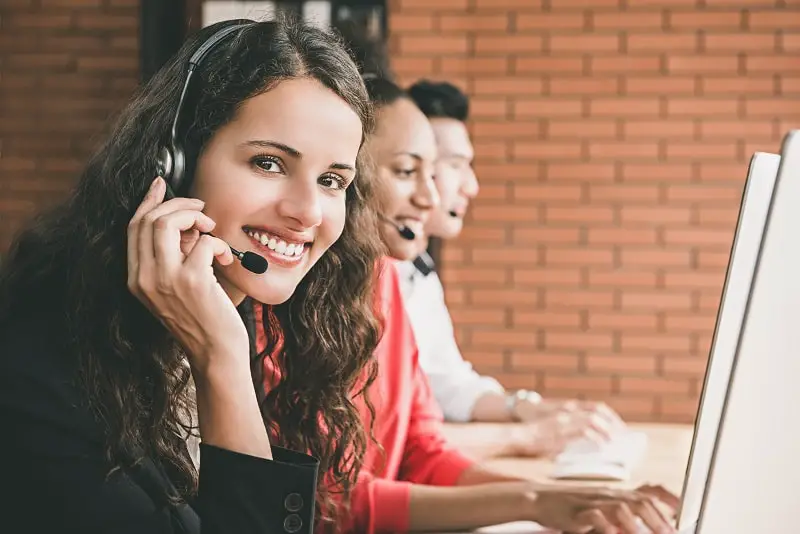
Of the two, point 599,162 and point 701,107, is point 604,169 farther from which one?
point 701,107

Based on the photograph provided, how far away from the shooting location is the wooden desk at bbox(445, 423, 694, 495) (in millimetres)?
1767

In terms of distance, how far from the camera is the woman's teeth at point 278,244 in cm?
117

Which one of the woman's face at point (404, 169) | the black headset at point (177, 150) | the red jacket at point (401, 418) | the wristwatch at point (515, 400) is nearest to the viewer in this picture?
the black headset at point (177, 150)

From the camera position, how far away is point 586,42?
163 inches

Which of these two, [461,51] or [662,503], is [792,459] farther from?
[461,51]

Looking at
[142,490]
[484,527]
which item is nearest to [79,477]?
[142,490]

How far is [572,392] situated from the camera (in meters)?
4.17

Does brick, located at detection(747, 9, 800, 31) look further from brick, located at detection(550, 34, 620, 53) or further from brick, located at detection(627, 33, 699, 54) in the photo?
brick, located at detection(550, 34, 620, 53)

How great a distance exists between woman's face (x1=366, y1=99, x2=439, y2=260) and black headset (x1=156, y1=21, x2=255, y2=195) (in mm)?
954

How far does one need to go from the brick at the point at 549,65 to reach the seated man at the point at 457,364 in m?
1.31

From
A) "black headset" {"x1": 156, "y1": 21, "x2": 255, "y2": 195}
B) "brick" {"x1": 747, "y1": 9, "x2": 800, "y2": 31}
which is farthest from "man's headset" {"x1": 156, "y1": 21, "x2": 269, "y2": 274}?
"brick" {"x1": 747, "y1": 9, "x2": 800, "y2": 31}

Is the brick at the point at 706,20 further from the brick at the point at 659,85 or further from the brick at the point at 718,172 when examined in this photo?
the brick at the point at 718,172

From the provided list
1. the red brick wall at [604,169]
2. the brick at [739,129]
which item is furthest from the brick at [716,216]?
the brick at [739,129]

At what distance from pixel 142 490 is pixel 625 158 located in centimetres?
338
